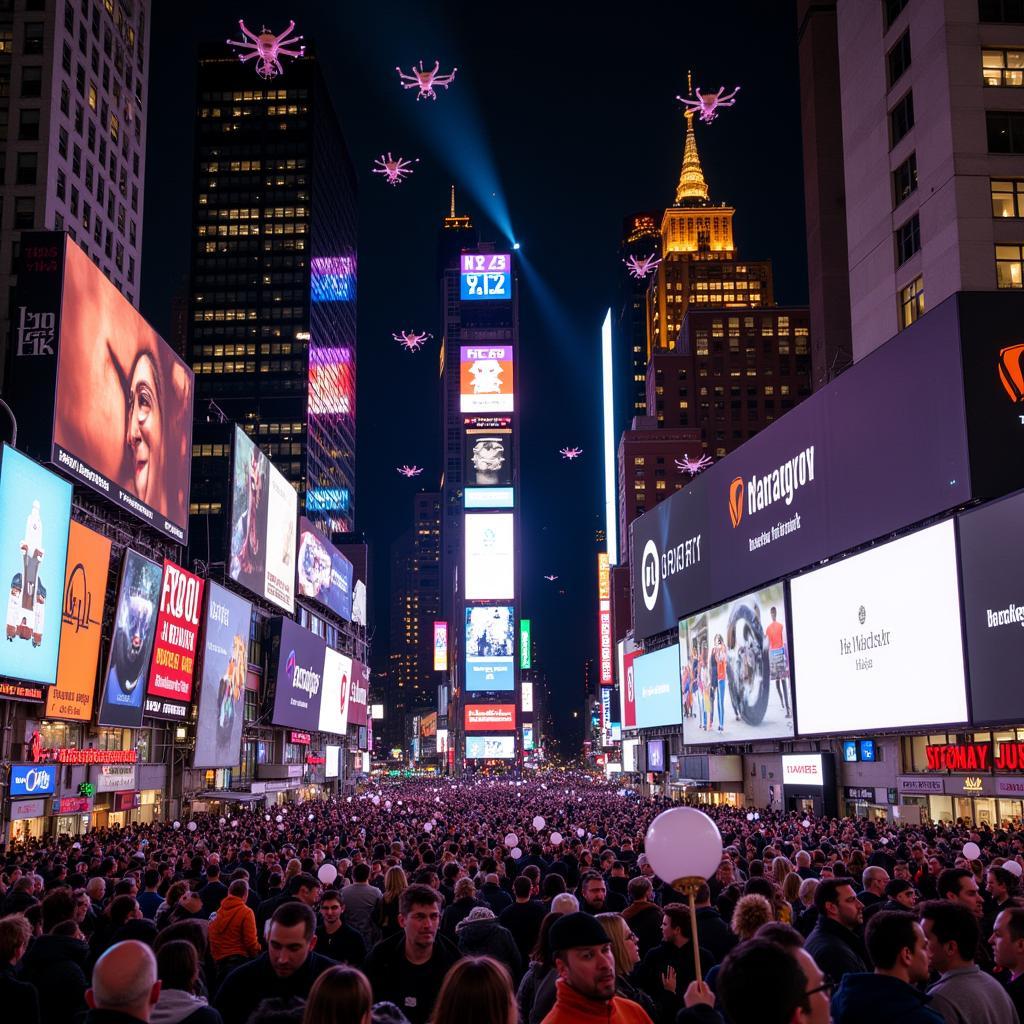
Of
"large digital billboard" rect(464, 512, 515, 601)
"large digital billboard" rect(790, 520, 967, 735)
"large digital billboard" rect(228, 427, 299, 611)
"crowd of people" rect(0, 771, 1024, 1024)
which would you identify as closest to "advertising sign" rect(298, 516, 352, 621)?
"large digital billboard" rect(228, 427, 299, 611)

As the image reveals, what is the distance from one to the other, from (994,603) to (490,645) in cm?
11951

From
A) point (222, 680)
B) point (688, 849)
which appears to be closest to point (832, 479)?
point (222, 680)

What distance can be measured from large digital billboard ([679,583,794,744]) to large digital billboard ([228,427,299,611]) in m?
26.4

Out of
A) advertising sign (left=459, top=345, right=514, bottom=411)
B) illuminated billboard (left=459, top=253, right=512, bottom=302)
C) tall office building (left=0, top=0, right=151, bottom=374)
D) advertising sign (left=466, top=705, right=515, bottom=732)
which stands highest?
illuminated billboard (left=459, top=253, right=512, bottom=302)

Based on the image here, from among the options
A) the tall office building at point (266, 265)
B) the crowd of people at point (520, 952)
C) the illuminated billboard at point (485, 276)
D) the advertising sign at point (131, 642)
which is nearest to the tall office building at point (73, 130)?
the advertising sign at point (131, 642)

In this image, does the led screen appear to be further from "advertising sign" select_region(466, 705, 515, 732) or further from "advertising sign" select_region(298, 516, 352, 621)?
"advertising sign" select_region(466, 705, 515, 732)

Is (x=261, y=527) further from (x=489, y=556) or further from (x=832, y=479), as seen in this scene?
(x=489, y=556)

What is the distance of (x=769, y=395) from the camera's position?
15575cm

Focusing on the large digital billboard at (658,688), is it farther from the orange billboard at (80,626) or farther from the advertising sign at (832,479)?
the orange billboard at (80,626)

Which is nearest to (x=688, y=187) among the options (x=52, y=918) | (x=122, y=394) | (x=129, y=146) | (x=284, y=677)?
(x=129, y=146)

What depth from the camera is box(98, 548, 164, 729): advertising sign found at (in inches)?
1741

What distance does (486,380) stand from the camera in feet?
528

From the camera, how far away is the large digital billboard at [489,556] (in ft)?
486

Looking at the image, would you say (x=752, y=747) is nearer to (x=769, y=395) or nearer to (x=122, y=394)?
(x=122, y=394)
